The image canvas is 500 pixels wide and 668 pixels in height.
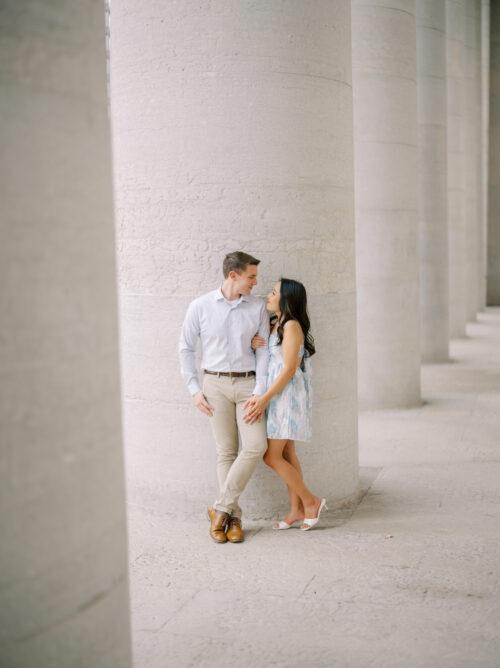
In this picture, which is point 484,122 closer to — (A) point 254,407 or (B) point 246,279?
(B) point 246,279

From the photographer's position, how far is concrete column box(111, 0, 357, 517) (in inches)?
311

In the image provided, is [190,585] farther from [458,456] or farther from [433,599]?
[458,456]

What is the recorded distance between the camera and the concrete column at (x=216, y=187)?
7.90m

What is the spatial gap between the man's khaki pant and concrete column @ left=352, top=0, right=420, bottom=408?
237 inches

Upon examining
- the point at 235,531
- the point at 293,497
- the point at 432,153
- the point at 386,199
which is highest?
the point at 432,153

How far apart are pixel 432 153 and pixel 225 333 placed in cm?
1073

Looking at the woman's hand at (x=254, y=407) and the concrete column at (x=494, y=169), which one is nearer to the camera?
the woman's hand at (x=254, y=407)

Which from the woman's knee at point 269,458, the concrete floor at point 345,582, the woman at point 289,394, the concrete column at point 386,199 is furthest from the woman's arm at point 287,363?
the concrete column at point 386,199

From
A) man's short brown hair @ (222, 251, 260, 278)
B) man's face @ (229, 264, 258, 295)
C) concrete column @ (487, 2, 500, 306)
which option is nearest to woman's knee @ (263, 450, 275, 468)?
man's face @ (229, 264, 258, 295)

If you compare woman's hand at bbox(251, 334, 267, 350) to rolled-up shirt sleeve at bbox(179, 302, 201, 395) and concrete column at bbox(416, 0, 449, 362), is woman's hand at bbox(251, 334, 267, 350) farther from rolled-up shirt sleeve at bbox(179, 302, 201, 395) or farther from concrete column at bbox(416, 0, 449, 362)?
concrete column at bbox(416, 0, 449, 362)

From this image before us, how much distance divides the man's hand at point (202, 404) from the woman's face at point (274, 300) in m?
0.94

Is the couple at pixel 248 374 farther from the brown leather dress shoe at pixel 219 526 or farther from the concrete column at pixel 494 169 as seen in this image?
the concrete column at pixel 494 169

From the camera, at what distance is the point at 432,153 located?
17.0 m

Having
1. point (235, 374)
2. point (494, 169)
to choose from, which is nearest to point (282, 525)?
point (235, 374)
